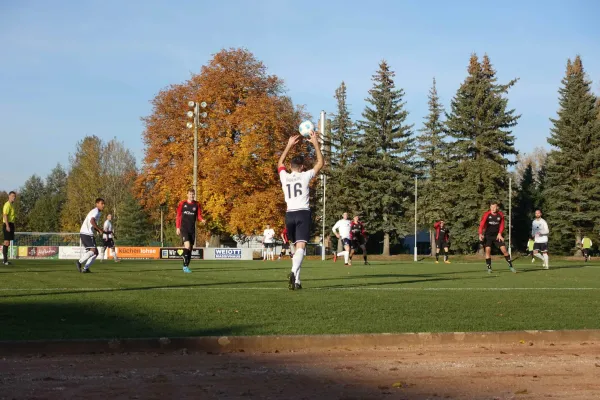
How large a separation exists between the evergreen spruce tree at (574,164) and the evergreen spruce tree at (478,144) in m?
4.01

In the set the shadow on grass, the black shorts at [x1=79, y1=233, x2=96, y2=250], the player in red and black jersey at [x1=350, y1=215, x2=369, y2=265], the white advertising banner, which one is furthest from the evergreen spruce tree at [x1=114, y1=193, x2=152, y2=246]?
the shadow on grass

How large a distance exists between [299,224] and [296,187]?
68 centimetres

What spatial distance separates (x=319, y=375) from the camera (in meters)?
6.54

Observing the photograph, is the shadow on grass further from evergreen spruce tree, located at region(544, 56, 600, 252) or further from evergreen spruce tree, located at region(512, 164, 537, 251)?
evergreen spruce tree, located at region(512, 164, 537, 251)

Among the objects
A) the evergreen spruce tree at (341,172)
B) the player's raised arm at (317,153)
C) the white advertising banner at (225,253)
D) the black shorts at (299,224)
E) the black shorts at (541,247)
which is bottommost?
the white advertising banner at (225,253)

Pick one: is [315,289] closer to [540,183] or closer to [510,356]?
[510,356]

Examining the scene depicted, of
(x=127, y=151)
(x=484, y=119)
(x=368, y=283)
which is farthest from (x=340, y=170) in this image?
(x=368, y=283)

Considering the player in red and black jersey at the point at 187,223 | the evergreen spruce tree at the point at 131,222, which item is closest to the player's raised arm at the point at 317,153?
the player in red and black jersey at the point at 187,223

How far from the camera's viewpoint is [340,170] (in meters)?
70.2

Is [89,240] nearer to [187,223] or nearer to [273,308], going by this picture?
[187,223]

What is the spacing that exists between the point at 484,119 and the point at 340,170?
1363 cm

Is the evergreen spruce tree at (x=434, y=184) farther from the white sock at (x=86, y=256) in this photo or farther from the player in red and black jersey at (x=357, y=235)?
the white sock at (x=86, y=256)

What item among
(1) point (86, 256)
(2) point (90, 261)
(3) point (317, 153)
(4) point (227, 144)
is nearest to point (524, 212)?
(4) point (227, 144)

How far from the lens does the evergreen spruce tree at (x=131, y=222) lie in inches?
3732
